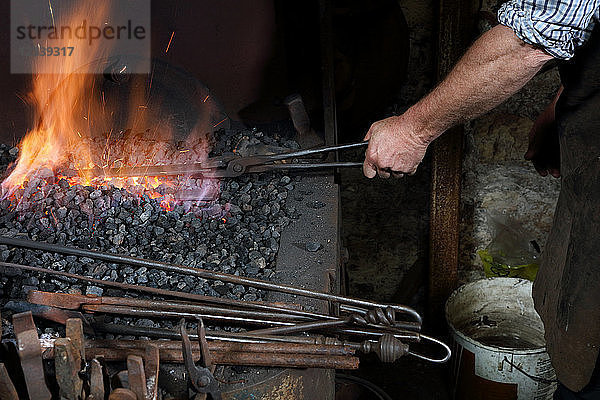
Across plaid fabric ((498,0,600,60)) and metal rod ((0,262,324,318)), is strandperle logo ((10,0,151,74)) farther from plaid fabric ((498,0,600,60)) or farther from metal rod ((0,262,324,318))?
plaid fabric ((498,0,600,60))

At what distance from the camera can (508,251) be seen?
3.00 meters

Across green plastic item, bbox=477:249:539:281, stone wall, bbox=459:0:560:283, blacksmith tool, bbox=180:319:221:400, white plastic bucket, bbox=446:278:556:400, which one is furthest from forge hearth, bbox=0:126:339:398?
green plastic item, bbox=477:249:539:281

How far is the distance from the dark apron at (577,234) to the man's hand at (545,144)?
1.12 ft

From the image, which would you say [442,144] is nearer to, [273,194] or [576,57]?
[273,194]

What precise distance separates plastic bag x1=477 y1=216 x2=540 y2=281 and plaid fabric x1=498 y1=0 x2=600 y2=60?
5.80ft

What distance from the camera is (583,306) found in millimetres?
1539

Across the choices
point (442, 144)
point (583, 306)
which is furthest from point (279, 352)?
point (442, 144)

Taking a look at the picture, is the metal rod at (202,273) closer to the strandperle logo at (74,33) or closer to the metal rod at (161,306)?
the metal rod at (161,306)

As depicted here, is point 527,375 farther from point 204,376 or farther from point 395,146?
point 204,376

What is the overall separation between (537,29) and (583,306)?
2.33 feet

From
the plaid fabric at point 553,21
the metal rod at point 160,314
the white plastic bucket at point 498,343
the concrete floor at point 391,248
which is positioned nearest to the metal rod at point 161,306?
the metal rod at point 160,314

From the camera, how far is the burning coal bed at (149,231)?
172 centimetres

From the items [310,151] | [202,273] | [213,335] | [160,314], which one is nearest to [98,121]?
[310,151]

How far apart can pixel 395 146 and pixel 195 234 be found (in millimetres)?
699
